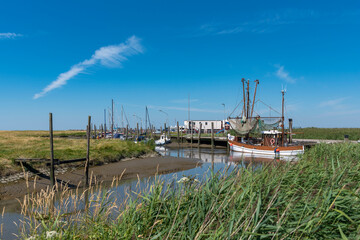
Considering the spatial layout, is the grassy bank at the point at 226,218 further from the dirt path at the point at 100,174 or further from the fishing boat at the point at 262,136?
the fishing boat at the point at 262,136

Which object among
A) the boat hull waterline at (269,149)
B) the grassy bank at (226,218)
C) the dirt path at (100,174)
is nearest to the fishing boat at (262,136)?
the boat hull waterline at (269,149)

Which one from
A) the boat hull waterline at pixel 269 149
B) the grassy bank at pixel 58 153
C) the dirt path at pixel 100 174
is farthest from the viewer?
the boat hull waterline at pixel 269 149

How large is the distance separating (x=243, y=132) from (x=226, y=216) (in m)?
37.2

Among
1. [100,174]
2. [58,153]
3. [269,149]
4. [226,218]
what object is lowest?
[100,174]

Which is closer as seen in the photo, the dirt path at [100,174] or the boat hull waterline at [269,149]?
the dirt path at [100,174]

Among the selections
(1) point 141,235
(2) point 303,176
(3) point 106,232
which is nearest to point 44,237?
(3) point 106,232

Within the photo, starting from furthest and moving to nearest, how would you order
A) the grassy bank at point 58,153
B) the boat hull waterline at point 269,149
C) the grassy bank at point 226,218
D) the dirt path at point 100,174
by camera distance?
the boat hull waterline at point 269,149, the grassy bank at point 58,153, the dirt path at point 100,174, the grassy bank at point 226,218

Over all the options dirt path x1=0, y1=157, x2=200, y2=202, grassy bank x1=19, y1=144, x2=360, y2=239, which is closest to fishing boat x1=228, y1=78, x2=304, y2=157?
dirt path x1=0, y1=157, x2=200, y2=202

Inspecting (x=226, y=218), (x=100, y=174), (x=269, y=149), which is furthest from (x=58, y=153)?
(x=269, y=149)

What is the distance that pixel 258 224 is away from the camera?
3.89m

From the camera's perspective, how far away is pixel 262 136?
122 ft

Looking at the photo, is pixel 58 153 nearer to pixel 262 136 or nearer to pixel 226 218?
pixel 226 218

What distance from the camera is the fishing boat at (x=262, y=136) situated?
33.1m

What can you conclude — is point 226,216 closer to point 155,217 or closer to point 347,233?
point 155,217
